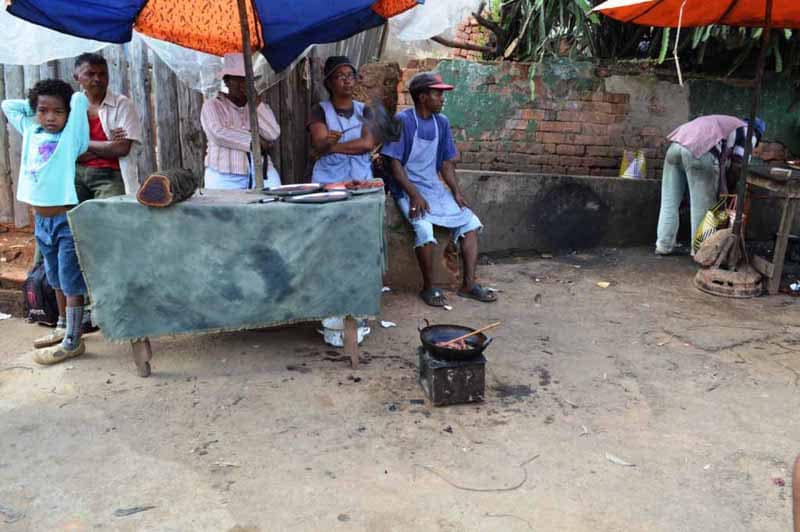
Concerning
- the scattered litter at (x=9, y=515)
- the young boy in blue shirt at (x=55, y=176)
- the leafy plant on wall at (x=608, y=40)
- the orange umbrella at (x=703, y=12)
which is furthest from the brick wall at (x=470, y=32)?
the scattered litter at (x=9, y=515)

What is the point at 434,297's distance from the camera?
4867 mm

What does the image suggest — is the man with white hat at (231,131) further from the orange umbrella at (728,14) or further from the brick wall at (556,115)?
the orange umbrella at (728,14)

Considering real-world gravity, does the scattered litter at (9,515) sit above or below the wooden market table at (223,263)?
below

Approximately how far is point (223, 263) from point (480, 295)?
7.47ft

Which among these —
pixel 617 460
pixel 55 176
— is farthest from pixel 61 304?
pixel 617 460

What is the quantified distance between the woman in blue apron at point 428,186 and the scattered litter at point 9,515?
308cm

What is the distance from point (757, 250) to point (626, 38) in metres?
2.77

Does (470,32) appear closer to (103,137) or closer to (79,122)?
(103,137)

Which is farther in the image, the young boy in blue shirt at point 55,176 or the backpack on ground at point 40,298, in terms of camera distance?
the backpack on ground at point 40,298

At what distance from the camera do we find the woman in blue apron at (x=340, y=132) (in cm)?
436

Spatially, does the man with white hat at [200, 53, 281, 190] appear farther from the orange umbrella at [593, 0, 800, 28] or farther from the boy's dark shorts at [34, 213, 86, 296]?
the orange umbrella at [593, 0, 800, 28]

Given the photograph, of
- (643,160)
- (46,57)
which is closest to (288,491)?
(46,57)

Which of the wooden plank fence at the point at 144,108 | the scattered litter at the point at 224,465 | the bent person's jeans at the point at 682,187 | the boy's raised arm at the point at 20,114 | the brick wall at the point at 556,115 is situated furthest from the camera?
the brick wall at the point at 556,115

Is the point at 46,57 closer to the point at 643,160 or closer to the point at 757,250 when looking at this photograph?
the point at 643,160
